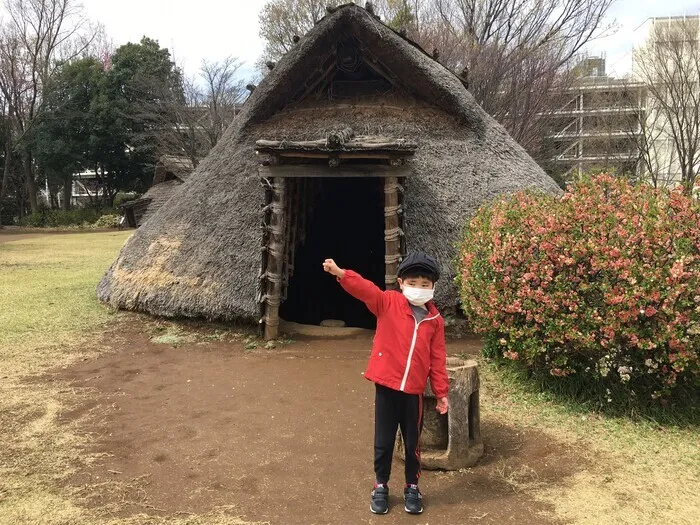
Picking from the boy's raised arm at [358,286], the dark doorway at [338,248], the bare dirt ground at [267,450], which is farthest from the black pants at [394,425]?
the dark doorway at [338,248]

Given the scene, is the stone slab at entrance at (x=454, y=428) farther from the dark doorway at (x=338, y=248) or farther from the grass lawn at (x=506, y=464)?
the dark doorway at (x=338, y=248)

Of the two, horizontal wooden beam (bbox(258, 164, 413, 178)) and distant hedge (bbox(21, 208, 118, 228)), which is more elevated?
horizontal wooden beam (bbox(258, 164, 413, 178))

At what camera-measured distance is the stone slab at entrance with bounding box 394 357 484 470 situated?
3650 millimetres

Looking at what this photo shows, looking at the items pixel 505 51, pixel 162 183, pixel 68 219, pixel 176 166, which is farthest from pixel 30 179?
pixel 505 51

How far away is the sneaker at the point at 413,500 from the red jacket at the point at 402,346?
57 cm

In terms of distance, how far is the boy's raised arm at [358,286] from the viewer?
2.96 m

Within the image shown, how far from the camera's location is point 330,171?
6582 mm

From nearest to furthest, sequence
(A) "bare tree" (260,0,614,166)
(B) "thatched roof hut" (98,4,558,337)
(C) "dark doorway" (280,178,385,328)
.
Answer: (B) "thatched roof hut" (98,4,558,337) < (C) "dark doorway" (280,178,385,328) < (A) "bare tree" (260,0,614,166)

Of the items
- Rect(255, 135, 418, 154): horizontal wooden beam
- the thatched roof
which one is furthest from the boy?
the thatched roof

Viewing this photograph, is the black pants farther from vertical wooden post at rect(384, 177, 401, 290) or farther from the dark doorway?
the dark doorway

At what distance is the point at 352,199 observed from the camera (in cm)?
1070

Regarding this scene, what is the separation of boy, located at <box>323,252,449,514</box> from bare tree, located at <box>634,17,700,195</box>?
20.9m

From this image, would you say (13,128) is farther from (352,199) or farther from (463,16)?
(352,199)

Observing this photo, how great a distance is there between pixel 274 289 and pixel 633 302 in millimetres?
4188
